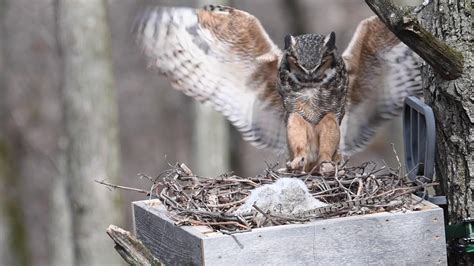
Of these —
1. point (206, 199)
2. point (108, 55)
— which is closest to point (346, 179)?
point (206, 199)

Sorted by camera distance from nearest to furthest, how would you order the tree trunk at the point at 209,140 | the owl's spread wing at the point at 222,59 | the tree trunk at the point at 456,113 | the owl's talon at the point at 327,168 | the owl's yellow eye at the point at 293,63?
1. the tree trunk at the point at 456,113
2. the owl's talon at the point at 327,168
3. the owl's yellow eye at the point at 293,63
4. the owl's spread wing at the point at 222,59
5. the tree trunk at the point at 209,140

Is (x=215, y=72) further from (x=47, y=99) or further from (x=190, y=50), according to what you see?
(x=47, y=99)

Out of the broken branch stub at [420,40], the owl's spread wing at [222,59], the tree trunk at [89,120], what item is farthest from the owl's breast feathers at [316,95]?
the tree trunk at [89,120]

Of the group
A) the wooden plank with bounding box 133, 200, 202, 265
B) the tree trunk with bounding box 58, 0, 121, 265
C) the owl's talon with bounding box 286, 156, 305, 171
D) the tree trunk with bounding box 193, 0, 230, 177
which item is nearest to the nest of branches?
the wooden plank with bounding box 133, 200, 202, 265

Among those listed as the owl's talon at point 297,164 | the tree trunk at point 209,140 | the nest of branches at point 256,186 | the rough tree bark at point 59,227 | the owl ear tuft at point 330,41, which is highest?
the owl ear tuft at point 330,41

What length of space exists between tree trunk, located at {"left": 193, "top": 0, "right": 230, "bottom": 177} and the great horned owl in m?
4.27

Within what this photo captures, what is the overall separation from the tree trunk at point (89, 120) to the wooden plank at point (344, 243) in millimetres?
4048

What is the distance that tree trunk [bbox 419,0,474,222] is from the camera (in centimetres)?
339

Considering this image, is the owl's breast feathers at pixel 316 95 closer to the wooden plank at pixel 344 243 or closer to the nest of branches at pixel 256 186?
the nest of branches at pixel 256 186

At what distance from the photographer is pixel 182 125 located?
612 inches

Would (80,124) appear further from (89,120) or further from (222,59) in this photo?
(222,59)

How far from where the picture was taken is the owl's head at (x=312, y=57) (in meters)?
4.57

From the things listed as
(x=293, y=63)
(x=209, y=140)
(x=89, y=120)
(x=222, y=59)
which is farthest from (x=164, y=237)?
(x=209, y=140)

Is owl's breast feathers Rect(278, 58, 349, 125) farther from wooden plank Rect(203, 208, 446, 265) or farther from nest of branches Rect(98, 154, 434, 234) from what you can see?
wooden plank Rect(203, 208, 446, 265)
